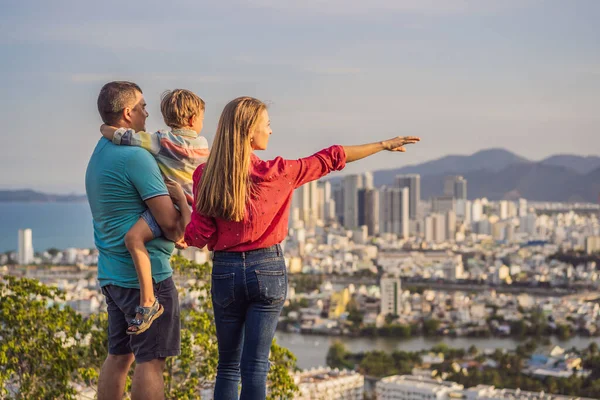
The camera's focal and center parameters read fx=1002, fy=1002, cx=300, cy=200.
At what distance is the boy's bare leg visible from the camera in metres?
1.37

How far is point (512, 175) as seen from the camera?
51.0 m

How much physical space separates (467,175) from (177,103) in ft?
163

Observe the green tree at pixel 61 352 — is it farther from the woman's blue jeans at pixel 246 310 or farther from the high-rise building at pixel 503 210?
the high-rise building at pixel 503 210

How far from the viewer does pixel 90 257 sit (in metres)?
27.9

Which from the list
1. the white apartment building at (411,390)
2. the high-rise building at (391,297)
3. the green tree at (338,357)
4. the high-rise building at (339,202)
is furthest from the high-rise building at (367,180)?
the white apartment building at (411,390)

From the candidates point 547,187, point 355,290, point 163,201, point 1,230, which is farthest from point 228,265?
point 547,187

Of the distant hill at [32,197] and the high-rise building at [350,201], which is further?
the high-rise building at [350,201]

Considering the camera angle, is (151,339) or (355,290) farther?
(355,290)

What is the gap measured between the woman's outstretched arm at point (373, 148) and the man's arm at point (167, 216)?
25 centimetres

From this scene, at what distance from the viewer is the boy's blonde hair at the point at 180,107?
142cm

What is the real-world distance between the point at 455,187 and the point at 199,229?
44.1m

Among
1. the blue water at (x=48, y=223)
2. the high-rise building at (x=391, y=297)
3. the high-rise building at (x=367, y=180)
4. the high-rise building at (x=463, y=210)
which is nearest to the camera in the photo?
the high-rise building at (x=391, y=297)

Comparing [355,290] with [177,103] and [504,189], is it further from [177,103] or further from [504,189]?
[504,189]

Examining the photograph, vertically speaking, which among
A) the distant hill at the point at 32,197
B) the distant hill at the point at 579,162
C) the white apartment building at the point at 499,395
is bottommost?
the white apartment building at the point at 499,395
